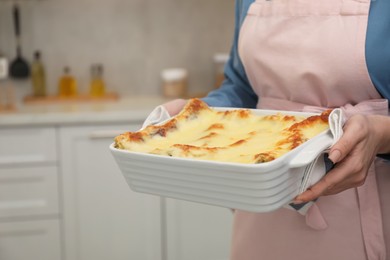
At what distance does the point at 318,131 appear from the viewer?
80cm

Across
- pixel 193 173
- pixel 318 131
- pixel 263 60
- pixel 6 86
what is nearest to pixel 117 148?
pixel 193 173

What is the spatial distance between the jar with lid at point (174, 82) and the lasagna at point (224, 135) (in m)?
1.72

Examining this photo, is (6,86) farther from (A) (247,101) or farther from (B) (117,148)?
(B) (117,148)

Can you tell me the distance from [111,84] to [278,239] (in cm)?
191

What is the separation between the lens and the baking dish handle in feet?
2.28

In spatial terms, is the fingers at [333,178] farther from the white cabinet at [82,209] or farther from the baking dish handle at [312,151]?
the white cabinet at [82,209]

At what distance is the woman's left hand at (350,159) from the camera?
75 centimetres

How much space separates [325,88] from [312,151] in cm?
30

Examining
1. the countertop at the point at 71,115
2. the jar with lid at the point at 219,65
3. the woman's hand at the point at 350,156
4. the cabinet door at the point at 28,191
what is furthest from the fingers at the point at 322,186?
the jar with lid at the point at 219,65

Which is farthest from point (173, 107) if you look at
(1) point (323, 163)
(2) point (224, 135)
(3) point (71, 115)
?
(3) point (71, 115)

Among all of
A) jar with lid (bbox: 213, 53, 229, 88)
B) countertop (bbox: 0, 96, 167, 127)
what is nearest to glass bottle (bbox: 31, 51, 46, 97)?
countertop (bbox: 0, 96, 167, 127)

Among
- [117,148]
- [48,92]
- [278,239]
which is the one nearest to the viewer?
[117,148]

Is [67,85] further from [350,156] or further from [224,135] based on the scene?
[350,156]

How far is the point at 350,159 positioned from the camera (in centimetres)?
77
